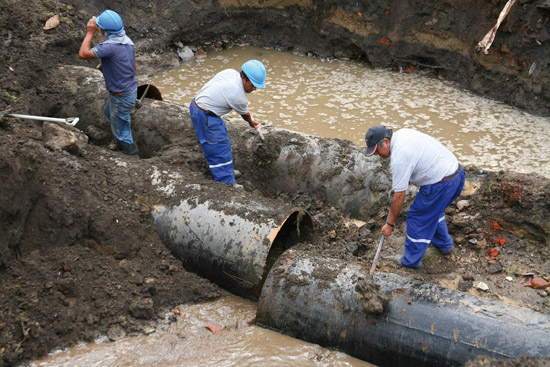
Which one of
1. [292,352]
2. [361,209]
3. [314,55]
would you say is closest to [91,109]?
[361,209]

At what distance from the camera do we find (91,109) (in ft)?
20.1

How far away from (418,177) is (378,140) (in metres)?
0.50

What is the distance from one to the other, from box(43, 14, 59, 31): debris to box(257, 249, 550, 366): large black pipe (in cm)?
584

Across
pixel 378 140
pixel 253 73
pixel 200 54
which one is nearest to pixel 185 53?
pixel 200 54

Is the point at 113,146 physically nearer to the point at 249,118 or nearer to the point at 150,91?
the point at 150,91

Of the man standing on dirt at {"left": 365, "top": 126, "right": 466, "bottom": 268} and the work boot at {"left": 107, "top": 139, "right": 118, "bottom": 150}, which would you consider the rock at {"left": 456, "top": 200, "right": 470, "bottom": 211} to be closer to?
the man standing on dirt at {"left": 365, "top": 126, "right": 466, "bottom": 268}

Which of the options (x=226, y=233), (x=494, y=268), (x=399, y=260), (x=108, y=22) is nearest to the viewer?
(x=226, y=233)

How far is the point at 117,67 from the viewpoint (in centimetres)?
529

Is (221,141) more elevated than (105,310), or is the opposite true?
(221,141)

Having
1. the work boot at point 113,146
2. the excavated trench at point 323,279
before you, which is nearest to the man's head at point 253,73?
the excavated trench at point 323,279

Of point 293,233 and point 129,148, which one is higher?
point 129,148

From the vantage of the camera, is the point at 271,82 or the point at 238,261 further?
the point at 271,82

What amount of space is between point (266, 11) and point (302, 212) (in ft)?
23.8

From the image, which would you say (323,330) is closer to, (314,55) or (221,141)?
(221,141)
